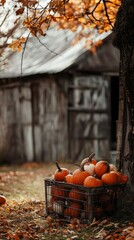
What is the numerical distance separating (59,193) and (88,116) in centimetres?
960

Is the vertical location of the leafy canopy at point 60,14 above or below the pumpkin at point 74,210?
above

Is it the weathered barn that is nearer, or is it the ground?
the ground

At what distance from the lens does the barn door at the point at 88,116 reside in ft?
52.9

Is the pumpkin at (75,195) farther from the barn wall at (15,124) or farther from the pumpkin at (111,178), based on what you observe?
the barn wall at (15,124)

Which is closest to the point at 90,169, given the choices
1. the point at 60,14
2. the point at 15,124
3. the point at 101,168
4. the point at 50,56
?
the point at 101,168

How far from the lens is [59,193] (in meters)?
6.82

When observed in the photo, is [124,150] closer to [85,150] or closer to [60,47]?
[85,150]

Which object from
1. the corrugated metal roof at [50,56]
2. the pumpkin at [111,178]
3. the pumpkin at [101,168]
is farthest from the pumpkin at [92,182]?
the corrugated metal roof at [50,56]

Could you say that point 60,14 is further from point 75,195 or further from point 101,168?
point 75,195

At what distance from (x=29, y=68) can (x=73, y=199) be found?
35.3ft

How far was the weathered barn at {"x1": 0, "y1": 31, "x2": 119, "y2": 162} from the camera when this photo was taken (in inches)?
633

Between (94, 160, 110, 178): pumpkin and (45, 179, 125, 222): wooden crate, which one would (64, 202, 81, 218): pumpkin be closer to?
(45, 179, 125, 222): wooden crate

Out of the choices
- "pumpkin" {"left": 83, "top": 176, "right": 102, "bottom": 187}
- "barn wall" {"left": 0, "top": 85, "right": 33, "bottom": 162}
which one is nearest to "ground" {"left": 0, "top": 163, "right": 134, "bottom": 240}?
"pumpkin" {"left": 83, "top": 176, "right": 102, "bottom": 187}

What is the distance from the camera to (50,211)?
7.06 metres
